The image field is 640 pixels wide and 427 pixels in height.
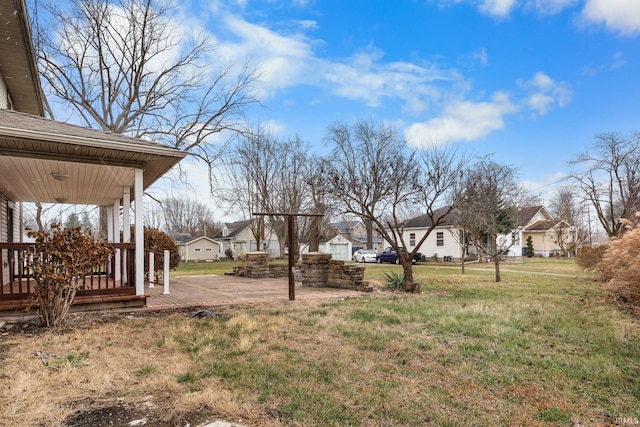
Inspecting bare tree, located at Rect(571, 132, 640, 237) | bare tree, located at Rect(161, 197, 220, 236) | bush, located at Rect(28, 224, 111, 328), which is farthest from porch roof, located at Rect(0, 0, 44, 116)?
bare tree, located at Rect(161, 197, 220, 236)

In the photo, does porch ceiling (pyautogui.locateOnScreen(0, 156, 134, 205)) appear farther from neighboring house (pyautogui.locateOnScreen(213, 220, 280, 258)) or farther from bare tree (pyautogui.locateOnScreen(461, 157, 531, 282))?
neighboring house (pyautogui.locateOnScreen(213, 220, 280, 258))

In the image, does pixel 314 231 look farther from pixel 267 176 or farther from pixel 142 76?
pixel 142 76

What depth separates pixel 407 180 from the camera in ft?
38.5

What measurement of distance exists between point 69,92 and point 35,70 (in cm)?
1019

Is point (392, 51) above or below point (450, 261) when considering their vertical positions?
above

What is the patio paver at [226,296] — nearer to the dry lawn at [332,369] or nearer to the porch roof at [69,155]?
the dry lawn at [332,369]

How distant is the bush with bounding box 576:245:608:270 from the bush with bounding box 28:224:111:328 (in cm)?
1590

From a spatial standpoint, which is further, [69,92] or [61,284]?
[69,92]

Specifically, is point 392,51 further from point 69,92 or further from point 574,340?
point 69,92

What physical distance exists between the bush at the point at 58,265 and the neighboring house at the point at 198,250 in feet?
117

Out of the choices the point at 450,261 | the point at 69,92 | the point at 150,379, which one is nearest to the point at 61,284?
the point at 150,379

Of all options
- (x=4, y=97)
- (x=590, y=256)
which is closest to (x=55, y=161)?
(x=4, y=97)

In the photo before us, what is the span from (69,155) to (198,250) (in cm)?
3561

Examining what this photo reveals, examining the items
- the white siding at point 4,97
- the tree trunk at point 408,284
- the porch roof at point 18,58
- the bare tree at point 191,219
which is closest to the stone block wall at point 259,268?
the tree trunk at point 408,284
